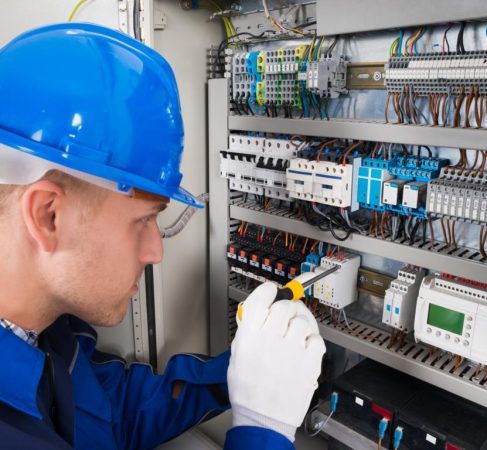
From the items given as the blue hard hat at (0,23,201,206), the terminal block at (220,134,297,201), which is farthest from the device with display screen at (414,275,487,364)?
the blue hard hat at (0,23,201,206)

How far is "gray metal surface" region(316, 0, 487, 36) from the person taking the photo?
3.78 feet

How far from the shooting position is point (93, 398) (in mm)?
1168

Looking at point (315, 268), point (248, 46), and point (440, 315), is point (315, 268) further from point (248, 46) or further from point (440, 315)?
point (248, 46)

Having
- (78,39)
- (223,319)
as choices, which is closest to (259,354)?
(78,39)

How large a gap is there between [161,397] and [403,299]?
0.77 metres

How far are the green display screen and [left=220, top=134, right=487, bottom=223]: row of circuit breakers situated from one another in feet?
0.87

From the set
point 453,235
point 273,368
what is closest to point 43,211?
point 273,368

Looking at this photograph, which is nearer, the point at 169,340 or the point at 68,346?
the point at 68,346

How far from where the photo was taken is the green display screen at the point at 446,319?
1.30m

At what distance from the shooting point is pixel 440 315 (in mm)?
1335

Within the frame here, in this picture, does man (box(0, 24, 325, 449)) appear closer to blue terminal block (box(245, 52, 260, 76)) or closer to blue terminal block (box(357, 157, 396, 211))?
blue terminal block (box(357, 157, 396, 211))

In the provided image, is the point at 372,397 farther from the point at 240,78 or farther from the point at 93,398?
the point at 240,78

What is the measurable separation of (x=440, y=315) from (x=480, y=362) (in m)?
0.15

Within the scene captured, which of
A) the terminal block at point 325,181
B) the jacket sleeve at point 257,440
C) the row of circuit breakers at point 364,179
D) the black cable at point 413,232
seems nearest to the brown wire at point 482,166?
the row of circuit breakers at point 364,179
